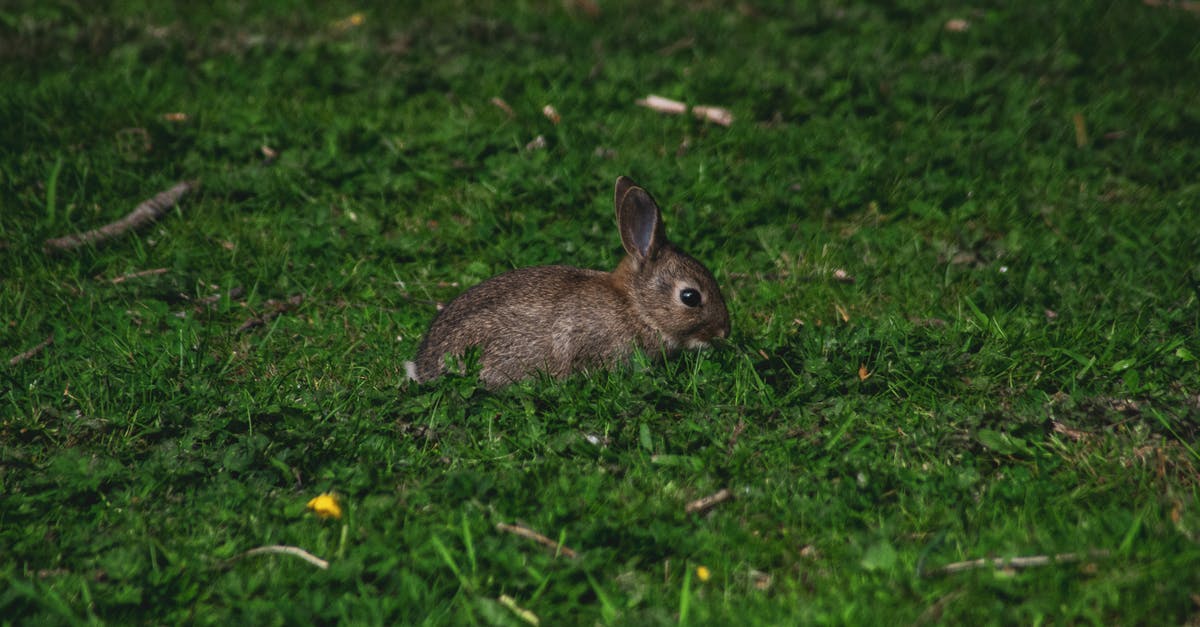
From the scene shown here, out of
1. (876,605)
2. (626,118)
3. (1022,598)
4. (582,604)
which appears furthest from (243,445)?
(626,118)

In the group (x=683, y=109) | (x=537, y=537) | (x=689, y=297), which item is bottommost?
(x=683, y=109)

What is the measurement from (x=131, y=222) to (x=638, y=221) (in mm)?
3504

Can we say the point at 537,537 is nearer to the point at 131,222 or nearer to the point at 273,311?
the point at 273,311

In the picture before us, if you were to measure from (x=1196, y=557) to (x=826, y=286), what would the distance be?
3132 mm

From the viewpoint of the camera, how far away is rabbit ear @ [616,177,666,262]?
5.98 meters

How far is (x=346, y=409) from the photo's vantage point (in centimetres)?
530

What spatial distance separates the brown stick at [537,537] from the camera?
4.22 meters

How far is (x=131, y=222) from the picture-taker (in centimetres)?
725

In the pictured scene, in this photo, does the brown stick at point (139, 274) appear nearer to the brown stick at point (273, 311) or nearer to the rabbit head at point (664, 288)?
the brown stick at point (273, 311)

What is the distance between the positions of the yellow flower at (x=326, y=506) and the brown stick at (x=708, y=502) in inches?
56.5

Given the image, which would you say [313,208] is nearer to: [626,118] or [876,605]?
[626,118]

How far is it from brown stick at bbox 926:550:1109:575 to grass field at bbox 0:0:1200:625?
31 mm

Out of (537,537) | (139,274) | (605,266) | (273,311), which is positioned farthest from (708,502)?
(139,274)

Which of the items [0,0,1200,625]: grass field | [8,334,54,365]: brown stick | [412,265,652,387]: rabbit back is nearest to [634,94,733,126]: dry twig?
[0,0,1200,625]: grass field
